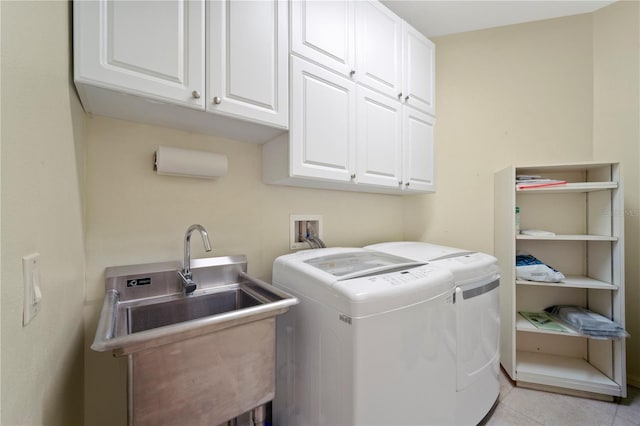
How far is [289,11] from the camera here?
1.29m

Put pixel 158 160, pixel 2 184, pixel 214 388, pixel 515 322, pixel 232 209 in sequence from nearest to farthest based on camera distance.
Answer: pixel 2 184, pixel 214 388, pixel 158 160, pixel 232 209, pixel 515 322

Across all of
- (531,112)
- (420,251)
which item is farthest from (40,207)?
(531,112)

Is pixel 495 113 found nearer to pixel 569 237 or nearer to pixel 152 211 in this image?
pixel 569 237

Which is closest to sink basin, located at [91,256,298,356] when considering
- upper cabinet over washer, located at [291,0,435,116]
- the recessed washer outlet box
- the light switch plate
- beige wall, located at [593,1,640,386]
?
the light switch plate

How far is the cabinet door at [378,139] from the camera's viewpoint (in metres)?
1.62

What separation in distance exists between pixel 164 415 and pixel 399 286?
0.91 metres

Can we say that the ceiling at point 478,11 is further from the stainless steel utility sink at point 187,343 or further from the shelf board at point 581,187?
the stainless steel utility sink at point 187,343

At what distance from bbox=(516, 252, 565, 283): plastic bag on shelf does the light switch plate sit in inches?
100

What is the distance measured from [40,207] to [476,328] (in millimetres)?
1856

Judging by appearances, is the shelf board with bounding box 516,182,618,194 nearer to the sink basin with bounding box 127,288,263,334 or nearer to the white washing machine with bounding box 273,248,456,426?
the white washing machine with bounding box 273,248,456,426

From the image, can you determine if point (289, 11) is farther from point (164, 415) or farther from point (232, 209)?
point (164, 415)

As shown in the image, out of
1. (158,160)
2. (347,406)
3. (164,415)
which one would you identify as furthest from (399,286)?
(158,160)

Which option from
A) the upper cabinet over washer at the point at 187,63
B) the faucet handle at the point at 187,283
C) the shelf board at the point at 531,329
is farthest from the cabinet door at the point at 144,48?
the shelf board at the point at 531,329

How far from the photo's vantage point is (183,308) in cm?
123
